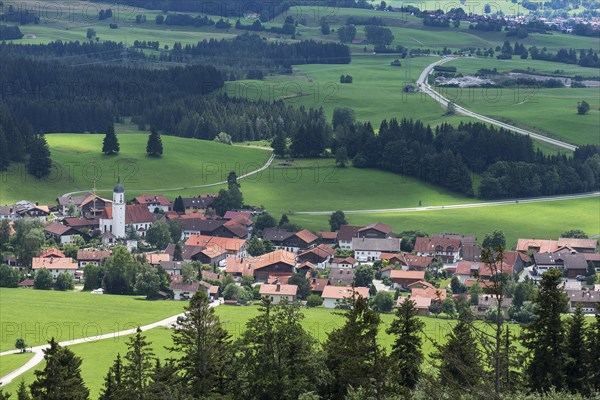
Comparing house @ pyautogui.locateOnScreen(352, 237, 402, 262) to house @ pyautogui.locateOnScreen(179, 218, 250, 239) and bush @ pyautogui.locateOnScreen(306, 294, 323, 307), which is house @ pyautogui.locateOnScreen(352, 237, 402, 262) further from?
bush @ pyautogui.locateOnScreen(306, 294, 323, 307)

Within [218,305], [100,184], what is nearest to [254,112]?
[100,184]

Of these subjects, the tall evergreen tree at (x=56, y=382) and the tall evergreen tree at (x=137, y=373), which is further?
the tall evergreen tree at (x=56, y=382)

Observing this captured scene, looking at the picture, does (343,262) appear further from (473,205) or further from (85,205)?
(85,205)

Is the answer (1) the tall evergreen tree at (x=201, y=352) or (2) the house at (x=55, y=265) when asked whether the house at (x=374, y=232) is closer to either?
(2) the house at (x=55, y=265)

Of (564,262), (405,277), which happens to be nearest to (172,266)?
(405,277)

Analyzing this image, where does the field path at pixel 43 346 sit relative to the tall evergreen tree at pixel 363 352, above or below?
below

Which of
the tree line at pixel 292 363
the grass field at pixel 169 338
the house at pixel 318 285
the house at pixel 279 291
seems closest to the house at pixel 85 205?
the house at pixel 279 291
